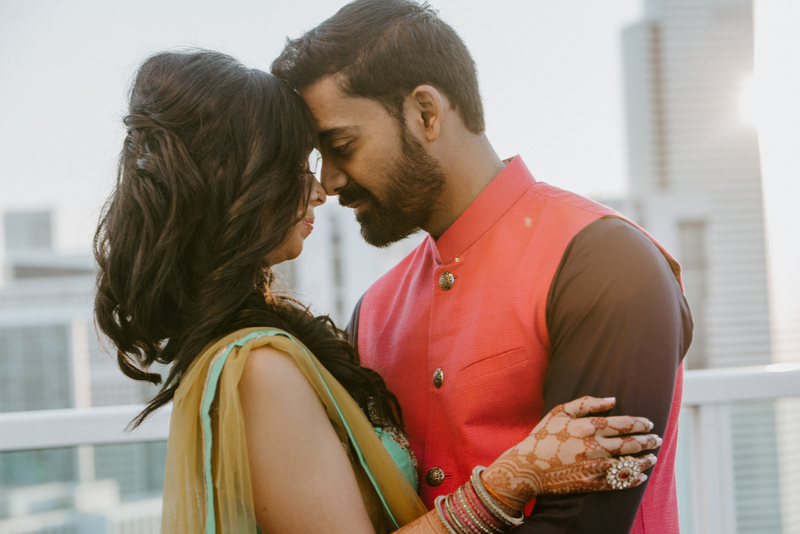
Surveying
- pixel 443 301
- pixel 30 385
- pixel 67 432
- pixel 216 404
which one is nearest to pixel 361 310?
pixel 443 301

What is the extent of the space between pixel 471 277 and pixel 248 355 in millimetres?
505

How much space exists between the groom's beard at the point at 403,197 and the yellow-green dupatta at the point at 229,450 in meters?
0.46

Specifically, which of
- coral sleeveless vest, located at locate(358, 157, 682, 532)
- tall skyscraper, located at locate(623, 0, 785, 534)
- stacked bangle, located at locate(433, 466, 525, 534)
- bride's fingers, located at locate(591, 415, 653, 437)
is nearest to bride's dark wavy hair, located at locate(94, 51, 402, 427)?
coral sleeveless vest, located at locate(358, 157, 682, 532)

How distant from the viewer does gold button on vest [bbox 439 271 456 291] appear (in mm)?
1295

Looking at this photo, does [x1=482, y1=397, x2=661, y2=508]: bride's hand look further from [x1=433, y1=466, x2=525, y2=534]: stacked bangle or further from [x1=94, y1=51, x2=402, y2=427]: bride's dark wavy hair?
[x1=94, y1=51, x2=402, y2=427]: bride's dark wavy hair

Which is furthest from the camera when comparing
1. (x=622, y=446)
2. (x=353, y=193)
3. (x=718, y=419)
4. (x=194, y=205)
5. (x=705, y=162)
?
(x=705, y=162)

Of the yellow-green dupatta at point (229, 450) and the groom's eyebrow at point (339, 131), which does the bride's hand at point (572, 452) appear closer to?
the yellow-green dupatta at point (229, 450)

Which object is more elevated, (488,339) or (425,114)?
(425,114)

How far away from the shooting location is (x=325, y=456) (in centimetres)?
98

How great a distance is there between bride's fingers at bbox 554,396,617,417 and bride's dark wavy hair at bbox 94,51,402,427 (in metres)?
0.54

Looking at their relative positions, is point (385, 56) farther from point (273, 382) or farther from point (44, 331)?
point (44, 331)

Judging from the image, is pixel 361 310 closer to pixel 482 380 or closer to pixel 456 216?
pixel 456 216

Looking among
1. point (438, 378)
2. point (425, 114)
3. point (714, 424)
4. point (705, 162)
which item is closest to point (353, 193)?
point (425, 114)

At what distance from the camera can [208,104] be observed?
3.59 ft
